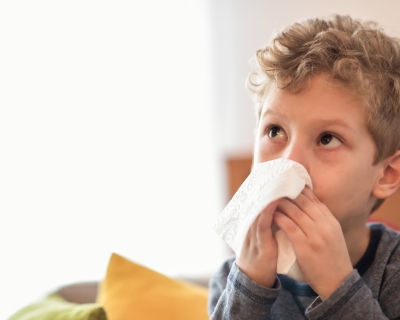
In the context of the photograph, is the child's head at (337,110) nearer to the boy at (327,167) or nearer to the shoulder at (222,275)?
the boy at (327,167)

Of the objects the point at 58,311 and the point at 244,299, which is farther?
the point at 58,311

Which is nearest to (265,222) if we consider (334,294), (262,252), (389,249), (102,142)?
(262,252)

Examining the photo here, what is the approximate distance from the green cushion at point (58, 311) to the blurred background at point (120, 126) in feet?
3.16

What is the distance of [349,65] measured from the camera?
1.12 meters

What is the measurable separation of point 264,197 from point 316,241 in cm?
13

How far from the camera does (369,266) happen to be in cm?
122

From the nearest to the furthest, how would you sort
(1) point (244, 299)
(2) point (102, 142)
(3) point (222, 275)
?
(1) point (244, 299), (3) point (222, 275), (2) point (102, 142)

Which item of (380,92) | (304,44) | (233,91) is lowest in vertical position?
(233,91)

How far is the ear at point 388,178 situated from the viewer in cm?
122

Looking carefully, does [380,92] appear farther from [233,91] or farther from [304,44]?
[233,91]

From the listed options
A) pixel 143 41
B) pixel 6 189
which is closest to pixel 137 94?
pixel 143 41

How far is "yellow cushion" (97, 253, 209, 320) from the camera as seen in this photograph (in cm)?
142

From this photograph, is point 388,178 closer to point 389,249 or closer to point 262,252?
point 389,249

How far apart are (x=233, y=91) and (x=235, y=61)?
0.16 metres
